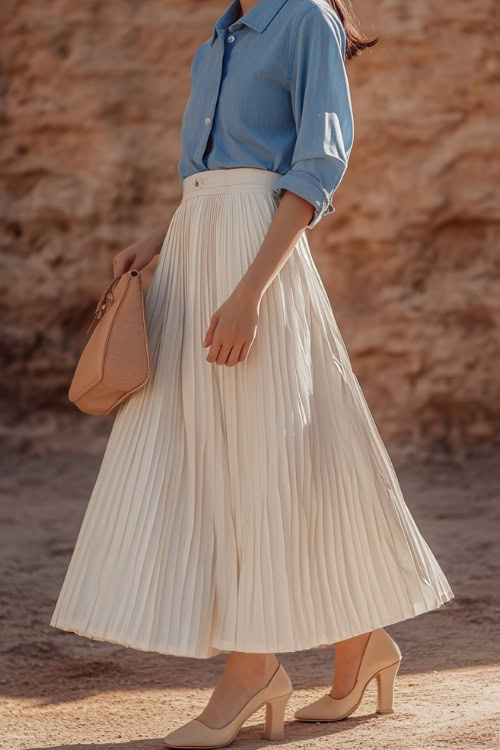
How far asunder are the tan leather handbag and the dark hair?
0.58 metres

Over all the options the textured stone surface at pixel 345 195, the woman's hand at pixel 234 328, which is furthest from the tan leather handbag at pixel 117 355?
the textured stone surface at pixel 345 195

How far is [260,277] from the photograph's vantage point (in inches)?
66.1

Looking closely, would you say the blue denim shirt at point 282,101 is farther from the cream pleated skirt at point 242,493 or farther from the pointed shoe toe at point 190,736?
the pointed shoe toe at point 190,736

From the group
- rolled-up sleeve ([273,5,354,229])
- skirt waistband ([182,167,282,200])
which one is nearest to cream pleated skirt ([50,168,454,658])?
skirt waistband ([182,167,282,200])

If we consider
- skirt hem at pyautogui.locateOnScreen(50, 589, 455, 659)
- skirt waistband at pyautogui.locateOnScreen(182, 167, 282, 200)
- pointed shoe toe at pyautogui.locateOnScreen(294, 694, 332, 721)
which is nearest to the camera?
skirt hem at pyautogui.locateOnScreen(50, 589, 455, 659)

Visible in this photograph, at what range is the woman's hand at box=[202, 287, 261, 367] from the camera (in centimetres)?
167

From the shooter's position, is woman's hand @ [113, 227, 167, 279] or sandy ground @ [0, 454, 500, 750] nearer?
sandy ground @ [0, 454, 500, 750]

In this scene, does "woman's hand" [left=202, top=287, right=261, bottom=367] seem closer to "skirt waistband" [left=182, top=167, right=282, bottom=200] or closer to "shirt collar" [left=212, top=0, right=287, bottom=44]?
"skirt waistband" [left=182, top=167, right=282, bottom=200]

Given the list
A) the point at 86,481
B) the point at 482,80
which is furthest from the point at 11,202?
the point at 482,80

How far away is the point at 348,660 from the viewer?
1.87m

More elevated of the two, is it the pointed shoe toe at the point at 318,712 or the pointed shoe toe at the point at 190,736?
the pointed shoe toe at the point at 318,712

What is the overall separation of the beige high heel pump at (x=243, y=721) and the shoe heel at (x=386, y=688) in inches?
7.9

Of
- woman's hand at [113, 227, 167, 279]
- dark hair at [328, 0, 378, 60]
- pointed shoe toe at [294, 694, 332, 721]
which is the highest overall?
dark hair at [328, 0, 378, 60]

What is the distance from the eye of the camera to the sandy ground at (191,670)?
5.93 feet
